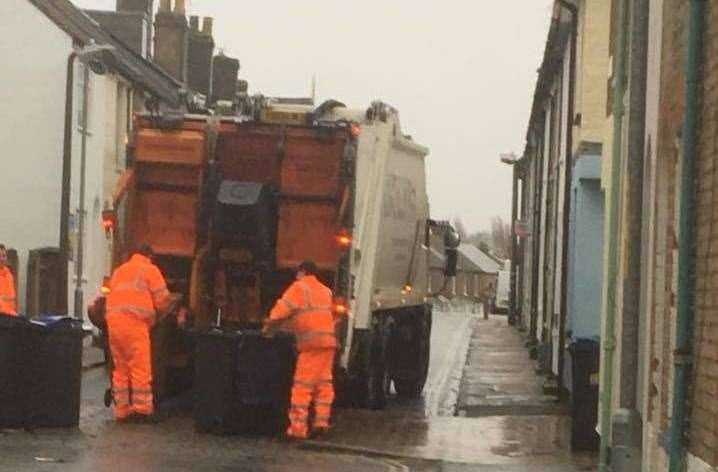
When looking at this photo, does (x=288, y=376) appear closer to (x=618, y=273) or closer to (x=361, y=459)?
(x=361, y=459)

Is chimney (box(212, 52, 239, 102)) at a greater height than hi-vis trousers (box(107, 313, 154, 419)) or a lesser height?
greater

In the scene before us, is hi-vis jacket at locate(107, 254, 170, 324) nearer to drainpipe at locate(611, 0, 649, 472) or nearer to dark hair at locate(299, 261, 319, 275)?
dark hair at locate(299, 261, 319, 275)

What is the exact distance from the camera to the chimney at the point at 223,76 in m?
45.9

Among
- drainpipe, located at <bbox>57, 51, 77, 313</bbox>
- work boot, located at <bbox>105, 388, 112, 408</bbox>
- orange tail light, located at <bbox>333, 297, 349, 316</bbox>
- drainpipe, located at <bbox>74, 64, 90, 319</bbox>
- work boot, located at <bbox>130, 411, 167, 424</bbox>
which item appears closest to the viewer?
work boot, located at <bbox>130, 411, 167, 424</bbox>

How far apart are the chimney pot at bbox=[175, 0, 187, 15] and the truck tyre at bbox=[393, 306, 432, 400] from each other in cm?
2289

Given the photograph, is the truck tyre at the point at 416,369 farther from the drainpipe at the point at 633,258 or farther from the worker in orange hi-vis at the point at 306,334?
the drainpipe at the point at 633,258

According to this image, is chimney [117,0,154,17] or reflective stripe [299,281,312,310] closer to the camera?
reflective stripe [299,281,312,310]

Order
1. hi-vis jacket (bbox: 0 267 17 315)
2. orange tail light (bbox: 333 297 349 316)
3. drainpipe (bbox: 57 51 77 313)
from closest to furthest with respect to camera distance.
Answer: orange tail light (bbox: 333 297 349 316) < hi-vis jacket (bbox: 0 267 17 315) < drainpipe (bbox: 57 51 77 313)

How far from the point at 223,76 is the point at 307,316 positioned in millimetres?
32572

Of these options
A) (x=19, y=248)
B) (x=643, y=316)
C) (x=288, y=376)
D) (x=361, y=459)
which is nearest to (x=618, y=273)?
(x=643, y=316)

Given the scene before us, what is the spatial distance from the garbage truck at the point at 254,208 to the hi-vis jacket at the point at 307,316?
964mm

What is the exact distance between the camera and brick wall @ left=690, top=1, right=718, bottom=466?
22.7 ft

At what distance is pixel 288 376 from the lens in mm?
14656

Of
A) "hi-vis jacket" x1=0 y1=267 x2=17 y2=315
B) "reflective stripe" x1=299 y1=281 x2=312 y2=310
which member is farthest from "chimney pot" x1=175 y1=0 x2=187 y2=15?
"reflective stripe" x1=299 y1=281 x2=312 y2=310
